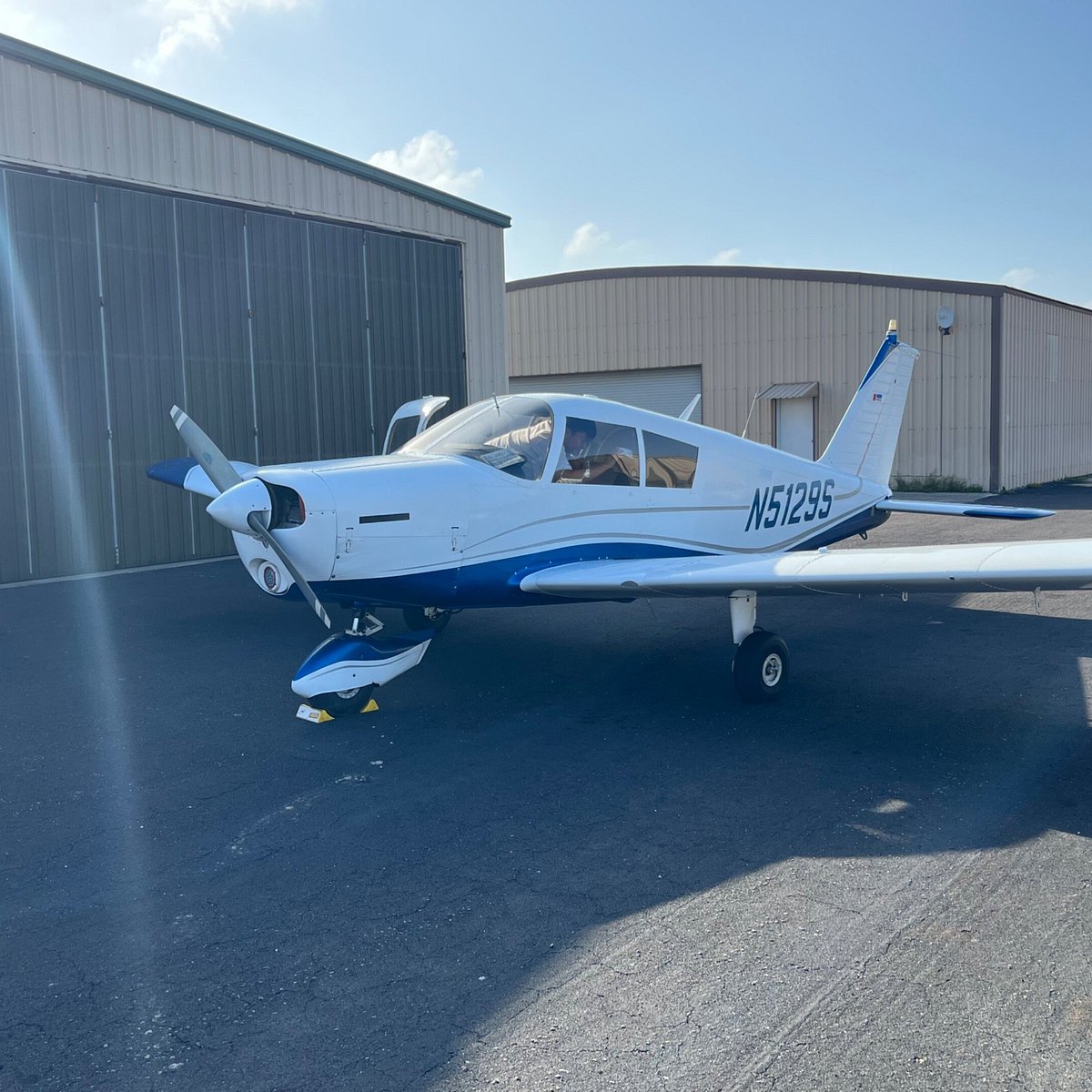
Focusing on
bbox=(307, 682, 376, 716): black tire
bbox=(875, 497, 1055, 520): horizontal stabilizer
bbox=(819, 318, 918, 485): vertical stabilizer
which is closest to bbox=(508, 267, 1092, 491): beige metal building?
bbox=(819, 318, 918, 485): vertical stabilizer

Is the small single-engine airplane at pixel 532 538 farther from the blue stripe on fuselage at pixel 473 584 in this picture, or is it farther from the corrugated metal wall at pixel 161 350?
the corrugated metal wall at pixel 161 350

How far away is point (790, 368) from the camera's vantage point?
2522cm

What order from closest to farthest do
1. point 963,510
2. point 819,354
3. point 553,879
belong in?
point 553,879 → point 963,510 → point 819,354

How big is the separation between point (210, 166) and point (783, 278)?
51.1 ft

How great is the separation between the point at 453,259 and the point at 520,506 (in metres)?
11.5

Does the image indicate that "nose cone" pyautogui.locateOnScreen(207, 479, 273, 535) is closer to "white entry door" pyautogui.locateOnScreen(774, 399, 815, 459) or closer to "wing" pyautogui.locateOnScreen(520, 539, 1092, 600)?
"wing" pyautogui.locateOnScreen(520, 539, 1092, 600)

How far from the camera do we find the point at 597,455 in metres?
6.95

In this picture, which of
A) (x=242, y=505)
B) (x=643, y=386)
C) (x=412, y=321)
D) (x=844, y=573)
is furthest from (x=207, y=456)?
(x=643, y=386)

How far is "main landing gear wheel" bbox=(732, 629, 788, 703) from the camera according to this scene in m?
6.29

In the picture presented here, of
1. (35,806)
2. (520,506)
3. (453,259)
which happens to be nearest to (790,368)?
(453,259)

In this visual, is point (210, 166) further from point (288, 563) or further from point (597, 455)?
point (288, 563)

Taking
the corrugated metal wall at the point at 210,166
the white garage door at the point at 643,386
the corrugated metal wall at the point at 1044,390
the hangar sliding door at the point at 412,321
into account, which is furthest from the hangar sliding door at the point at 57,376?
the corrugated metal wall at the point at 1044,390

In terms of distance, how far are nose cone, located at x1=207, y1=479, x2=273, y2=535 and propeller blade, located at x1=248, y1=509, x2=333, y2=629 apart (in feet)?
0.15

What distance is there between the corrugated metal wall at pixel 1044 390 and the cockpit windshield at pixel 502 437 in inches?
742
